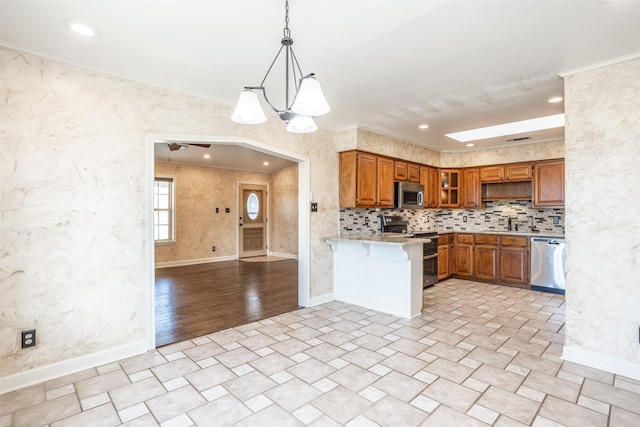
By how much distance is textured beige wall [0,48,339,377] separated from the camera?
2.44 m

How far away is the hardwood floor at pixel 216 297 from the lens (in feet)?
12.2

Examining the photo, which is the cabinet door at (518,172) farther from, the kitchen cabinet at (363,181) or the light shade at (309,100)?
the light shade at (309,100)

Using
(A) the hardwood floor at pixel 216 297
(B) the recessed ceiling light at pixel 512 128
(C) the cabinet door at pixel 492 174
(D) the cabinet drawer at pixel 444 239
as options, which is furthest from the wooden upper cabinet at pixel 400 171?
(A) the hardwood floor at pixel 216 297

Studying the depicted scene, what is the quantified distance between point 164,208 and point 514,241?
7465mm

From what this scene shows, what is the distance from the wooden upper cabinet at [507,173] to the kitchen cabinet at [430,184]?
0.86 metres

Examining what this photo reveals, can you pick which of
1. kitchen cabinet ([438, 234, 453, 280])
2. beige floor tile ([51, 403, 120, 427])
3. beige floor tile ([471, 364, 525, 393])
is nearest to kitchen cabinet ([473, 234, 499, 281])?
kitchen cabinet ([438, 234, 453, 280])

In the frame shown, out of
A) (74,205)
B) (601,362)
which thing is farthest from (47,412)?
(601,362)

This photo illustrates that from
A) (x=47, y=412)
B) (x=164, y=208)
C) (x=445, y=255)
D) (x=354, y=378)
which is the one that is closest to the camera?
(x=47, y=412)

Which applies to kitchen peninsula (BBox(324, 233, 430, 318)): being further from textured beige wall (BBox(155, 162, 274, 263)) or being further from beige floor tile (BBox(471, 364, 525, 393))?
textured beige wall (BBox(155, 162, 274, 263))

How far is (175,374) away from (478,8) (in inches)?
134

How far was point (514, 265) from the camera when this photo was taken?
5.53 metres

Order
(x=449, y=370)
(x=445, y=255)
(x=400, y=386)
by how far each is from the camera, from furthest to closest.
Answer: (x=445, y=255)
(x=449, y=370)
(x=400, y=386)

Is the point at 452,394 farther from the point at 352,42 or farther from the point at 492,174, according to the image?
the point at 492,174

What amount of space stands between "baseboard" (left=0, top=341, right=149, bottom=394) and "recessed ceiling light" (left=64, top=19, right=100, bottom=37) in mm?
2533
